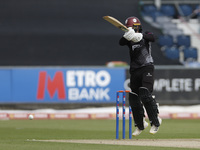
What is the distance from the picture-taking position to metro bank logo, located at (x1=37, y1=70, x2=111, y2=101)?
65.8ft

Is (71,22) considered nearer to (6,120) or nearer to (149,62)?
(6,120)

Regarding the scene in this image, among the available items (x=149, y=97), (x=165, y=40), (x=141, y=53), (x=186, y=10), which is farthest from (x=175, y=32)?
(x=149, y=97)

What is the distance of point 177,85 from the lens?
20391mm

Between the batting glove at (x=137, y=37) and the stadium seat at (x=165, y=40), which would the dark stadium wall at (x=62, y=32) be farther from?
the batting glove at (x=137, y=37)

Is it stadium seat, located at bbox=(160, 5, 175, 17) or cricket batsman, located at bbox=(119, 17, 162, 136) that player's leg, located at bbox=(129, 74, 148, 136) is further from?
stadium seat, located at bbox=(160, 5, 175, 17)

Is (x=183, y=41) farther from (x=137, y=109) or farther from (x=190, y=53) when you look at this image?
(x=137, y=109)

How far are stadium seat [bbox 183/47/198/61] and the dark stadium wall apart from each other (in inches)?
34.4

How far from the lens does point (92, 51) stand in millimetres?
28906

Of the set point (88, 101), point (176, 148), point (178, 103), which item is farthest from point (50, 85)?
point (176, 148)

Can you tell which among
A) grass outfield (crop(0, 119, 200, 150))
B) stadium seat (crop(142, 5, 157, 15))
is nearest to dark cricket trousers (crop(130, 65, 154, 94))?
grass outfield (crop(0, 119, 200, 150))

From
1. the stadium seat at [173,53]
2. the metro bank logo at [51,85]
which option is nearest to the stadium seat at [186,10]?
the stadium seat at [173,53]

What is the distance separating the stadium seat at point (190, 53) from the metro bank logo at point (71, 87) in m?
8.59

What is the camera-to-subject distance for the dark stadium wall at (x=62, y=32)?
2839cm

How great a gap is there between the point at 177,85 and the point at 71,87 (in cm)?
388
